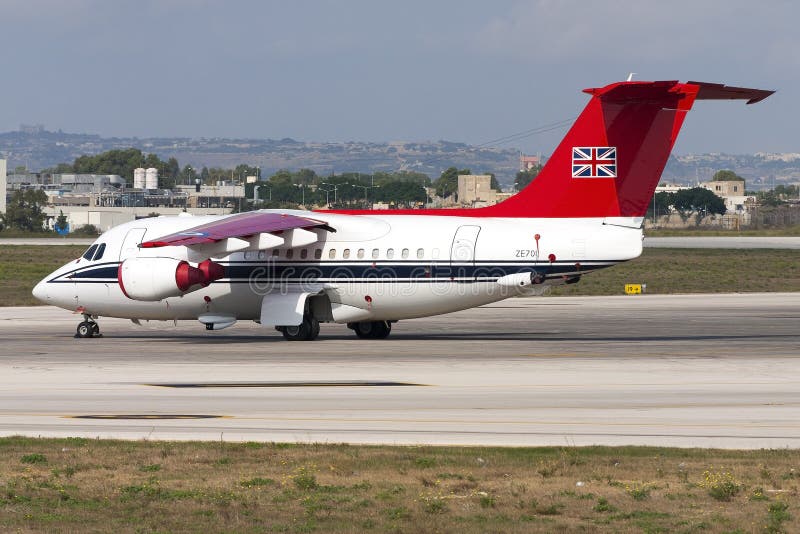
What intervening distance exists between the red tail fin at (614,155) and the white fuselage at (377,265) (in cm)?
56

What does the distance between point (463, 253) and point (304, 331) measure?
513 centimetres

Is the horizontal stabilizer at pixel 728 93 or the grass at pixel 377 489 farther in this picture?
the horizontal stabilizer at pixel 728 93

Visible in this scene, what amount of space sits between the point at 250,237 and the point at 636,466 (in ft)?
63.5

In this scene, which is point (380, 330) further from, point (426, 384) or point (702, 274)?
point (702, 274)

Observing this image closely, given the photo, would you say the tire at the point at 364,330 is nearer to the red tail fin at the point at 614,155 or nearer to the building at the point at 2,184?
the red tail fin at the point at 614,155

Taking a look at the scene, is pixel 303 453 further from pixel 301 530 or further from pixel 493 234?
pixel 493 234

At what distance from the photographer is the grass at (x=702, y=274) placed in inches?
2331

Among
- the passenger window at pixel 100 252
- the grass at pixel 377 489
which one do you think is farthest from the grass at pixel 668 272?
the grass at pixel 377 489

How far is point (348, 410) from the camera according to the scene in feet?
66.7

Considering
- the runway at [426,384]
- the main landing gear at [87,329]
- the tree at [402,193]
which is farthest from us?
the tree at [402,193]

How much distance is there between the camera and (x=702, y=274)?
69000mm

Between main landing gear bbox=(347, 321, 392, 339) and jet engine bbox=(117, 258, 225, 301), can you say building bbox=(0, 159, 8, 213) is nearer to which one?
jet engine bbox=(117, 258, 225, 301)

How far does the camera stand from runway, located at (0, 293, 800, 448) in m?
18.4

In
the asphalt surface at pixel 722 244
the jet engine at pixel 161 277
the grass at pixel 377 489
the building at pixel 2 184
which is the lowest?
the grass at pixel 377 489
